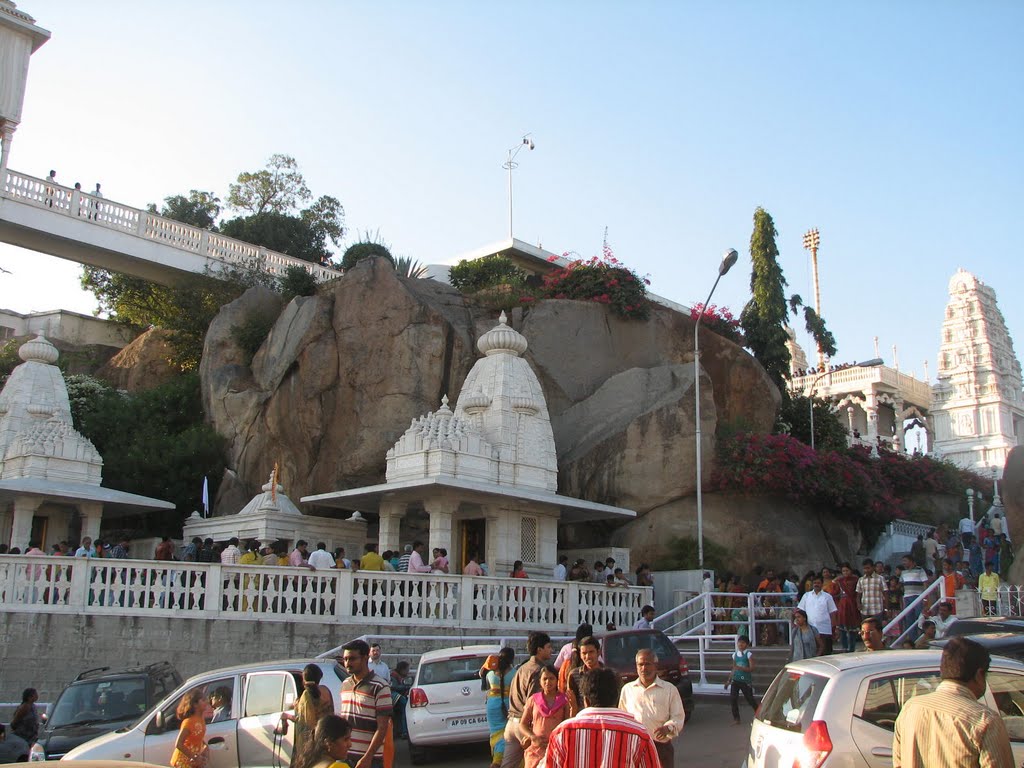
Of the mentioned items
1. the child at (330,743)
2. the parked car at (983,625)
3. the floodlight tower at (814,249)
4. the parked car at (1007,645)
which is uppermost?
the floodlight tower at (814,249)

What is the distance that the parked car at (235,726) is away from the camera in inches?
415

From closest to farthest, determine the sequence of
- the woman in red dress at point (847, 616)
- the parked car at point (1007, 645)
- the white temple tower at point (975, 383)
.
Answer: the parked car at point (1007, 645) < the woman in red dress at point (847, 616) < the white temple tower at point (975, 383)

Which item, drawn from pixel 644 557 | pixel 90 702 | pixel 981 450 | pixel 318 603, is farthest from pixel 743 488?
pixel 981 450

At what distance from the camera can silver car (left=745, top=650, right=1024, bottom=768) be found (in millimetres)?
7410

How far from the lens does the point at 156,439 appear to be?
28.2 meters

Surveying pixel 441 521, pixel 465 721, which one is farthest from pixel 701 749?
pixel 441 521

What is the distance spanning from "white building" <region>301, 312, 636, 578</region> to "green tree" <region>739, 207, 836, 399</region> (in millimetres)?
14395

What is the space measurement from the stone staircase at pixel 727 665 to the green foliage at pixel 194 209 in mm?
32742

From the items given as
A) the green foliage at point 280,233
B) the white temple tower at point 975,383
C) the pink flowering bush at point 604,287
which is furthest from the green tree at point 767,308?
the white temple tower at point 975,383

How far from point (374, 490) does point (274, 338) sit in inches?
383

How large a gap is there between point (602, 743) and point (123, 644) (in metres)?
12.9

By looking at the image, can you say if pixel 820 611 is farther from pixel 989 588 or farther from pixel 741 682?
pixel 989 588

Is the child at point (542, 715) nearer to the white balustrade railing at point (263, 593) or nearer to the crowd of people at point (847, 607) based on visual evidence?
the crowd of people at point (847, 607)

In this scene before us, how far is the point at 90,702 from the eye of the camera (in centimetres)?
1230
